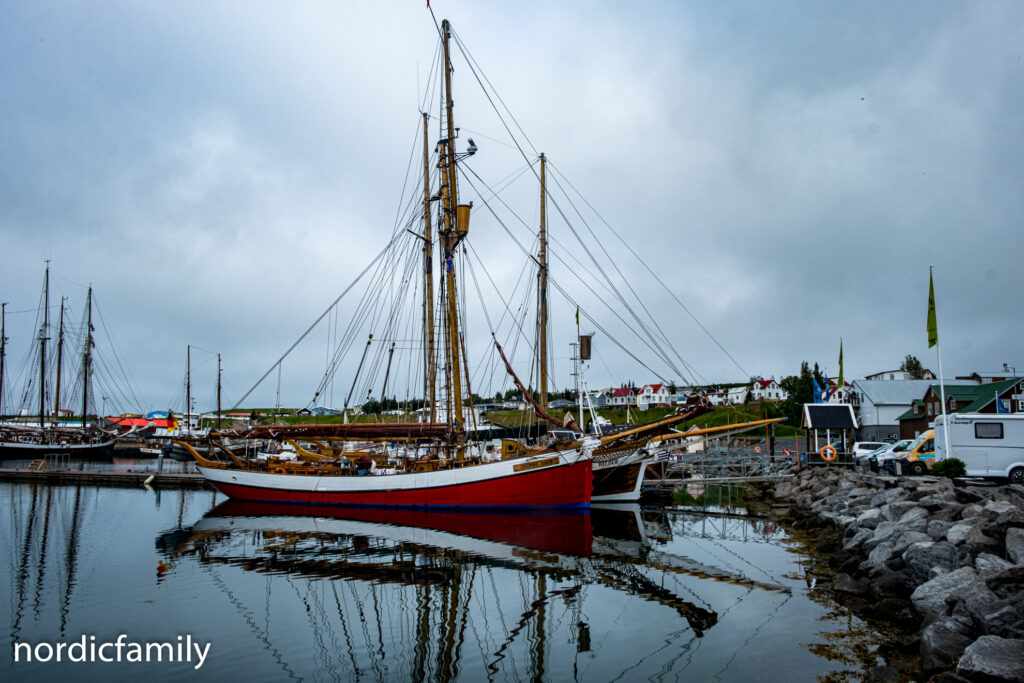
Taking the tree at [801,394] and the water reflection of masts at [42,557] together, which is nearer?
the water reflection of masts at [42,557]

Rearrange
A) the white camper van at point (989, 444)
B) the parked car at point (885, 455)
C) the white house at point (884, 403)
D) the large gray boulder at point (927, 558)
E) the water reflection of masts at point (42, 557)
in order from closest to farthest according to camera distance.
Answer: the large gray boulder at point (927, 558), the water reflection of masts at point (42, 557), the white camper van at point (989, 444), the parked car at point (885, 455), the white house at point (884, 403)

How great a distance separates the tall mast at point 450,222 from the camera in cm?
3288

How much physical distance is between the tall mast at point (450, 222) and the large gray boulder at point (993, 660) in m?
24.8

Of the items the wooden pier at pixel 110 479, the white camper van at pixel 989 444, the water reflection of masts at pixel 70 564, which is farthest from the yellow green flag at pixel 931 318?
the wooden pier at pixel 110 479

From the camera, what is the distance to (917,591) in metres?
13.9

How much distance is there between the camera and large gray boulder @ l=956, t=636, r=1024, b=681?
895 centimetres

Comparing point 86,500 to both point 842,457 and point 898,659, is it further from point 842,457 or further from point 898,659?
point 842,457

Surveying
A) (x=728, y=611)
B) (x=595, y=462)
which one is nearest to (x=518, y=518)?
(x=595, y=462)

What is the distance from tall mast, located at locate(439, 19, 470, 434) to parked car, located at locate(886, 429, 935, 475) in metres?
24.1

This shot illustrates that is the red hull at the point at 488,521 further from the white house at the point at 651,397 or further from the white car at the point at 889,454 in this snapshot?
the white house at the point at 651,397

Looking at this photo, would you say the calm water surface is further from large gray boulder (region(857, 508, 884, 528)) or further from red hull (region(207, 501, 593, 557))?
large gray boulder (region(857, 508, 884, 528))

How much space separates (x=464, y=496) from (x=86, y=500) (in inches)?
967

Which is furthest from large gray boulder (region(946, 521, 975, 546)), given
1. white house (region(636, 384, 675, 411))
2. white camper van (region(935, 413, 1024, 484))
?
white house (region(636, 384, 675, 411))

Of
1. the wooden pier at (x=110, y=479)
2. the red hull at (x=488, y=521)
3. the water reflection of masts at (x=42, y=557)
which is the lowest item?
the wooden pier at (x=110, y=479)
